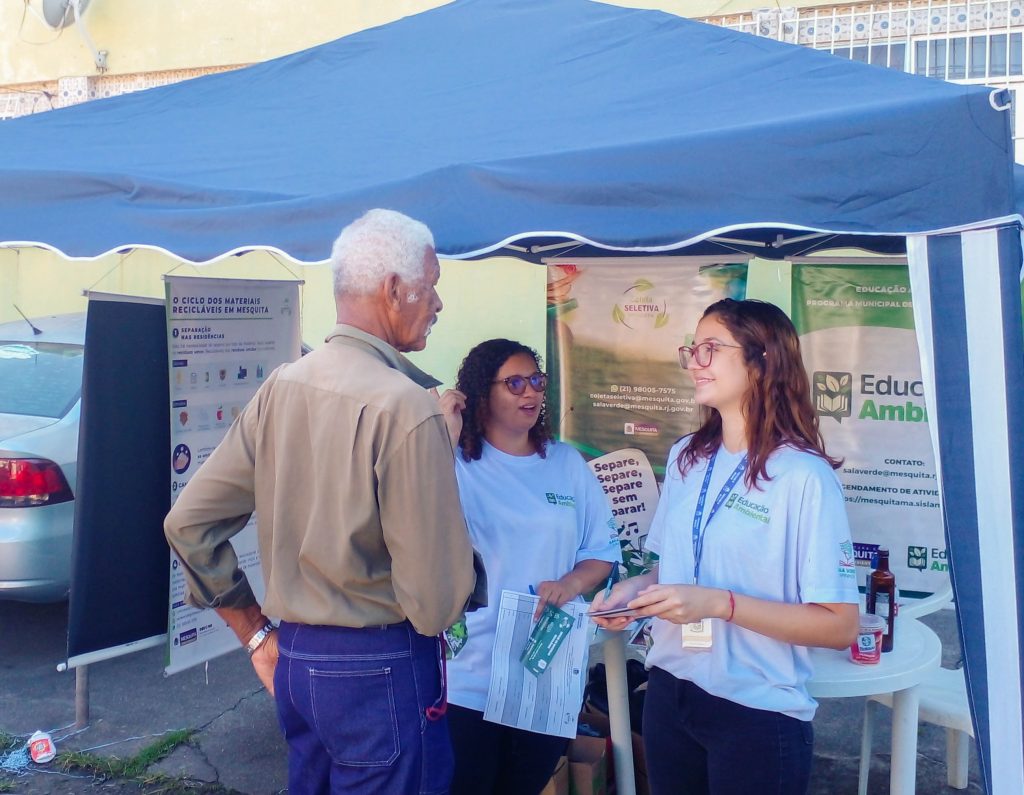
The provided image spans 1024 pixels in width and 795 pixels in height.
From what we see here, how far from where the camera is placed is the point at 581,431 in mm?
3918

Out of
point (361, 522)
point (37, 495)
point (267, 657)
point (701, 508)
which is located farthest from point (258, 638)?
point (37, 495)

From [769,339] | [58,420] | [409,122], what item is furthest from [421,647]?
[58,420]

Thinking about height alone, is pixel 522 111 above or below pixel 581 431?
above

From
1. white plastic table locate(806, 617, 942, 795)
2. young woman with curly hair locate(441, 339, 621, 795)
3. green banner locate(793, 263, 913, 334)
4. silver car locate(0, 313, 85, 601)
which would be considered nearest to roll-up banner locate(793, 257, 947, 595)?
Answer: green banner locate(793, 263, 913, 334)

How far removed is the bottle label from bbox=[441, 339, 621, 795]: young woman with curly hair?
0.73 metres

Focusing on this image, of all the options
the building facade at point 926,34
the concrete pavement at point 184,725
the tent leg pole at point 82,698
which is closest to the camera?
the concrete pavement at point 184,725

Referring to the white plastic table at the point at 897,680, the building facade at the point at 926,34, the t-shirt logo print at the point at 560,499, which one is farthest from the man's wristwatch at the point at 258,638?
the building facade at the point at 926,34

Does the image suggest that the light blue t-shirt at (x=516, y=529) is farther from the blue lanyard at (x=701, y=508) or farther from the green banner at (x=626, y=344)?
the green banner at (x=626, y=344)

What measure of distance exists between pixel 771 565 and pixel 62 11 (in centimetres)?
1021

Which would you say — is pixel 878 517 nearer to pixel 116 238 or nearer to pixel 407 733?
pixel 407 733

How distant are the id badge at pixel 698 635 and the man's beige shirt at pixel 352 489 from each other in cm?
51

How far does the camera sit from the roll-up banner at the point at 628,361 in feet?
12.2

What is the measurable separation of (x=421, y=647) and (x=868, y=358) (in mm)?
2147

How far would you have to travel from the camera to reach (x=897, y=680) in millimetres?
2586
